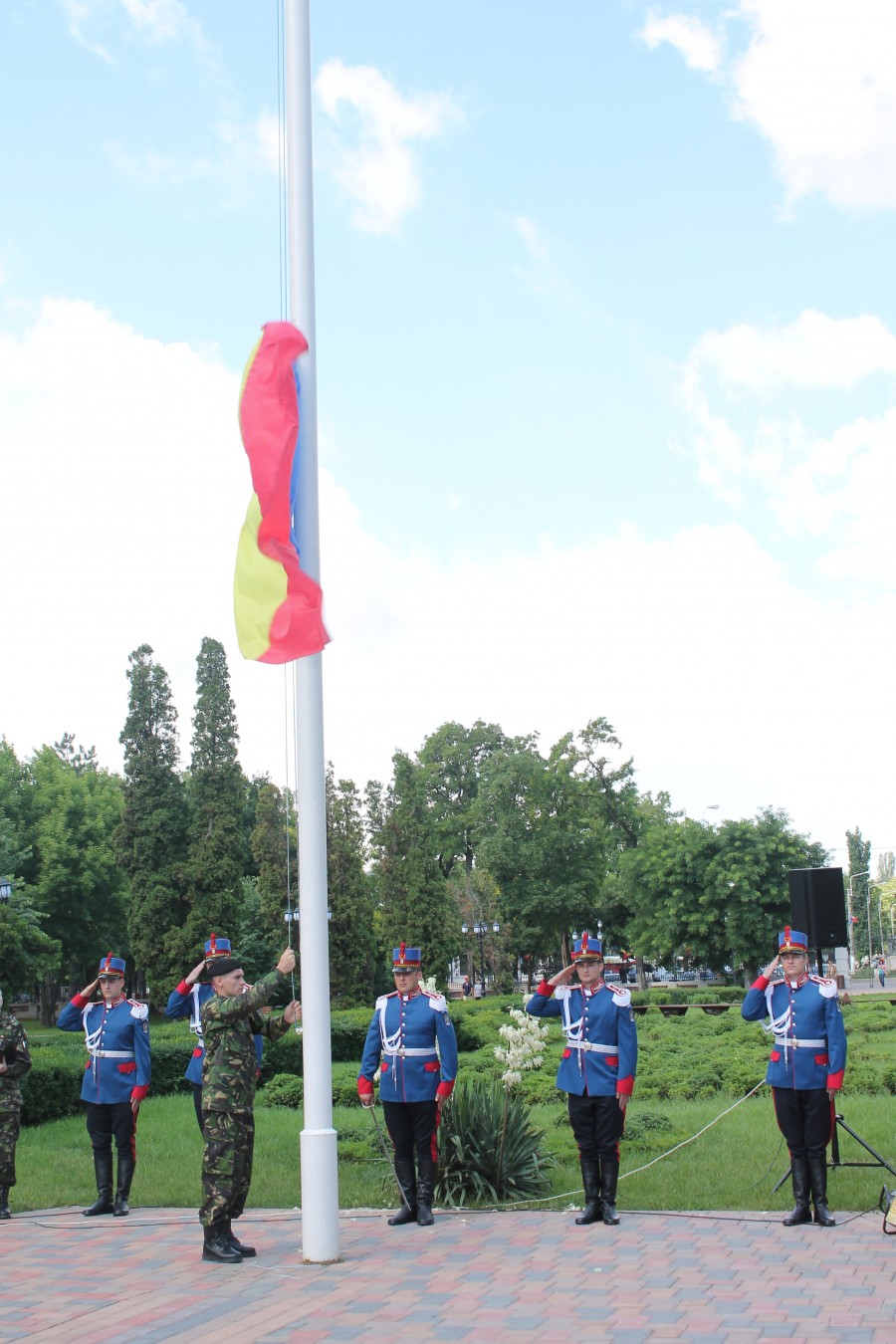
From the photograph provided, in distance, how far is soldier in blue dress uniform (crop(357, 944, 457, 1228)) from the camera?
8383 millimetres

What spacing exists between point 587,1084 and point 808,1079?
56.3 inches

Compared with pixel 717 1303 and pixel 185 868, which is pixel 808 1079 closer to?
pixel 717 1303

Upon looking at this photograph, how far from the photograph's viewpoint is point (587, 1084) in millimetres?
8219

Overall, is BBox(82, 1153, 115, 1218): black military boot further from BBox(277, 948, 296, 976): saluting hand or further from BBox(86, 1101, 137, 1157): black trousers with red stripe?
BBox(277, 948, 296, 976): saluting hand

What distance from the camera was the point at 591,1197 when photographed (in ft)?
26.7

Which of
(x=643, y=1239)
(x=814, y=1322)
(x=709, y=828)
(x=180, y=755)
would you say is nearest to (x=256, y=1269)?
(x=643, y=1239)

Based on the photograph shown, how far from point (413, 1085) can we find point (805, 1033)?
2.64 m

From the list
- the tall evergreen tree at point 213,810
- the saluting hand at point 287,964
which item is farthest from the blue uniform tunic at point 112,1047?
the tall evergreen tree at point 213,810

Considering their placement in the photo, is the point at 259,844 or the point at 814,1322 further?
the point at 259,844

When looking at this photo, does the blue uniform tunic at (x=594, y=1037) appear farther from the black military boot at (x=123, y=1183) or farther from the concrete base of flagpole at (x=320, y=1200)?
the black military boot at (x=123, y=1183)

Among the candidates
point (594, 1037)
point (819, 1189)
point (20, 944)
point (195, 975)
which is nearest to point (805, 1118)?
point (819, 1189)

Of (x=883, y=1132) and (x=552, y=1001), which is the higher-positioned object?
(x=552, y=1001)

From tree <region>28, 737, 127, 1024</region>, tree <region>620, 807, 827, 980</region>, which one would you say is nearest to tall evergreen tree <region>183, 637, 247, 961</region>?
tree <region>28, 737, 127, 1024</region>

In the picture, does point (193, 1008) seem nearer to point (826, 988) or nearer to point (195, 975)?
point (195, 975)
